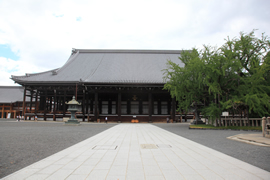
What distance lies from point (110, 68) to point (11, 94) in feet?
87.3

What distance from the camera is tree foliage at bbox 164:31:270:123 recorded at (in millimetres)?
14609

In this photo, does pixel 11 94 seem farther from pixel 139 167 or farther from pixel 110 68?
pixel 139 167

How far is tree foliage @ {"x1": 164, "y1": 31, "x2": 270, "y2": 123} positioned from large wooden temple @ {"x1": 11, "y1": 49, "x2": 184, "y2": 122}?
7577 millimetres

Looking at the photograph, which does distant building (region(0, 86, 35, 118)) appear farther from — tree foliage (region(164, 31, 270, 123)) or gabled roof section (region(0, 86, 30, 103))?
tree foliage (region(164, 31, 270, 123))

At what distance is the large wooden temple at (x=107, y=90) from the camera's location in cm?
2528

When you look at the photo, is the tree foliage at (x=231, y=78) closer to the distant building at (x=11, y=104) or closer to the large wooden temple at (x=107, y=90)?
the large wooden temple at (x=107, y=90)

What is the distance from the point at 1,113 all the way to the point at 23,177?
1767 inches

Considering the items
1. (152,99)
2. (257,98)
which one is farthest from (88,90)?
(257,98)

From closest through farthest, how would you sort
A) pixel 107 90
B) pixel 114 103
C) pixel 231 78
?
pixel 231 78, pixel 107 90, pixel 114 103

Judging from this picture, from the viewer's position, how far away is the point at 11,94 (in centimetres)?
4138

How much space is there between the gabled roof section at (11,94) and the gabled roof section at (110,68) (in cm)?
1566

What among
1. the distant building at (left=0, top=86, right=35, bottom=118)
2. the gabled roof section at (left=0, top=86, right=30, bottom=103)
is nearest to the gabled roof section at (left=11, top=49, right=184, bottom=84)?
the distant building at (left=0, top=86, right=35, bottom=118)

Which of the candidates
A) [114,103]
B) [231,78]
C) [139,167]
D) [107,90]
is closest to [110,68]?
[107,90]

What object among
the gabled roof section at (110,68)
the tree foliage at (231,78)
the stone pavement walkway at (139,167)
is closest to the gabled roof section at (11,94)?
the gabled roof section at (110,68)
